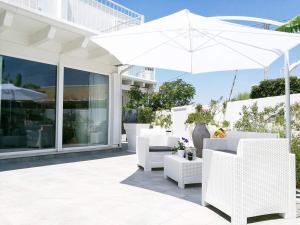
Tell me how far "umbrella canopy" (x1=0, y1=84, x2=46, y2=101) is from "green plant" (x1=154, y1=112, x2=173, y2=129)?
15.3 feet

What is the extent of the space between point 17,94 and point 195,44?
4.81m

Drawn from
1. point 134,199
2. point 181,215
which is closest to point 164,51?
point 134,199

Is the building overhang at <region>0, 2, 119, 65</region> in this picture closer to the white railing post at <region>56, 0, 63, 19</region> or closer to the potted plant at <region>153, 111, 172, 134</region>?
the white railing post at <region>56, 0, 63, 19</region>

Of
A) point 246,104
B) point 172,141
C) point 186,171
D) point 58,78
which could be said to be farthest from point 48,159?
point 246,104

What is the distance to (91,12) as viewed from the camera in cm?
916

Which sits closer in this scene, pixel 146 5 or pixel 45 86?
pixel 45 86

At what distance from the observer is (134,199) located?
14.3 feet

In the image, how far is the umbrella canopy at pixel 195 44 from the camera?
4.62 meters

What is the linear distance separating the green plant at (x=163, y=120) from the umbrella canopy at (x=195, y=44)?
5.61 metres

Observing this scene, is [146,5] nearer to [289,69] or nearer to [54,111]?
[54,111]

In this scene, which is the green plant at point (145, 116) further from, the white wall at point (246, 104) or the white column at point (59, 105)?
the white column at point (59, 105)

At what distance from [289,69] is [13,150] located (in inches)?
259

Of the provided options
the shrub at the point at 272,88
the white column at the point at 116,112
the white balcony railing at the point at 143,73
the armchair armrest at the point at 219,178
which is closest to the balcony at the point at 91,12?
the white column at the point at 116,112

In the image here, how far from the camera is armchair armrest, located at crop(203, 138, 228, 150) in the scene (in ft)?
19.3
